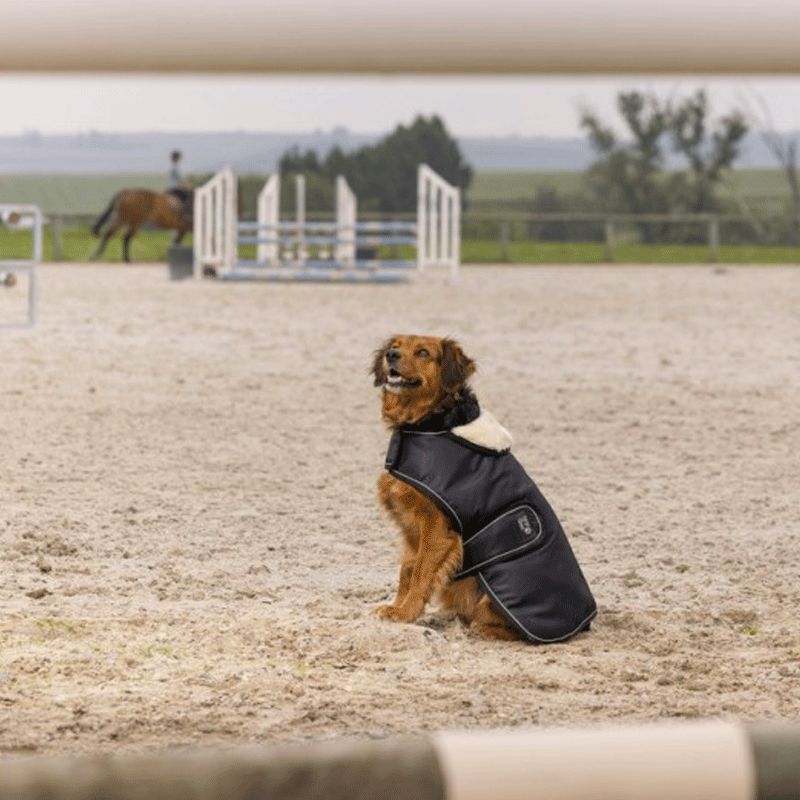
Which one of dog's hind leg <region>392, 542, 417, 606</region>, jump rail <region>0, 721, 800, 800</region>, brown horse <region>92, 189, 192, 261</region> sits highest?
brown horse <region>92, 189, 192, 261</region>

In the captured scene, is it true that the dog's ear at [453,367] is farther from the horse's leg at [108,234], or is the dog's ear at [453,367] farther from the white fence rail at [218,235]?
the horse's leg at [108,234]

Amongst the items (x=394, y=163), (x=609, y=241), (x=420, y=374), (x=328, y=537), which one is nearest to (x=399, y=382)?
(x=420, y=374)

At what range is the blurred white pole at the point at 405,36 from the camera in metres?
0.73

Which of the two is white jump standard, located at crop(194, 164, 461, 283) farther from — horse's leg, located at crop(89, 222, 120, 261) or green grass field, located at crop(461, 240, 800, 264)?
green grass field, located at crop(461, 240, 800, 264)

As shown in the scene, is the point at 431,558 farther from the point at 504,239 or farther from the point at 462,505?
the point at 504,239

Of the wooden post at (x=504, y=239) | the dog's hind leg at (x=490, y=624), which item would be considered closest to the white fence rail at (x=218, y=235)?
the wooden post at (x=504, y=239)

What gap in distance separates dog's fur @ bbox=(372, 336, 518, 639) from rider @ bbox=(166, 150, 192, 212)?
24.2m

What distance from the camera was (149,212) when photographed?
28000 millimetres

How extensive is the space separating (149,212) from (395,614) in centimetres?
2420

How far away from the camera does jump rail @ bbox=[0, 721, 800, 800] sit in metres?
0.67

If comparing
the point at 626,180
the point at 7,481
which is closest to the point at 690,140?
the point at 626,180

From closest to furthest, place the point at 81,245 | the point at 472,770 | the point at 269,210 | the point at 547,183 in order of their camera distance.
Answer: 1. the point at 472,770
2. the point at 269,210
3. the point at 81,245
4. the point at 547,183

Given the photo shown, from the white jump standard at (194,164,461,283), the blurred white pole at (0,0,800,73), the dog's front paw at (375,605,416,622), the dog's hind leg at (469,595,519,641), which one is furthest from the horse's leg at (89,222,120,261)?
the blurred white pole at (0,0,800,73)

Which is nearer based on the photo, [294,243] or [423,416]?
[423,416]
